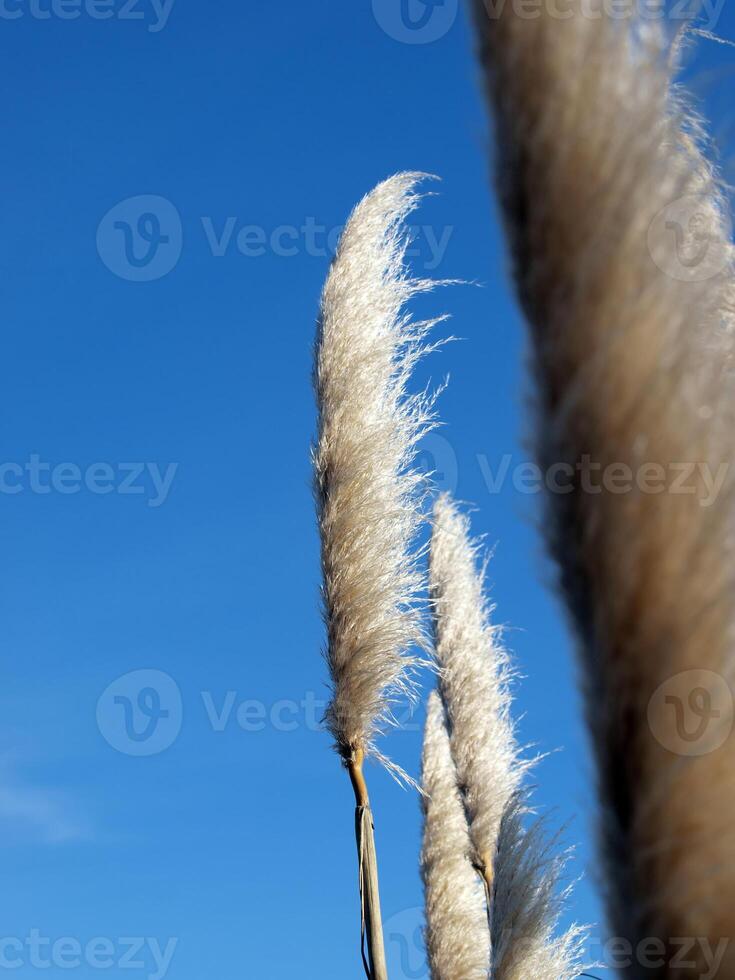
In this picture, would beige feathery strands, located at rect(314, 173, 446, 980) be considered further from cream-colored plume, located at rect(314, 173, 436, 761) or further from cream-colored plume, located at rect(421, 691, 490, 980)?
cream-colored plume, located at rect(421, 691, 490, 980)

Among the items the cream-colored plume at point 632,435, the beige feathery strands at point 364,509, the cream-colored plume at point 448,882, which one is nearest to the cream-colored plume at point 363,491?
the beige feathery strands at point 364,509

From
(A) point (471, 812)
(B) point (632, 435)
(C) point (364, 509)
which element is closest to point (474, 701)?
(A) point (471, 812)

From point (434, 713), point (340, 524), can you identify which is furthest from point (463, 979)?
point (340, 524)

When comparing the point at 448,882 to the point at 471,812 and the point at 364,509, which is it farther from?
the point at 364,509

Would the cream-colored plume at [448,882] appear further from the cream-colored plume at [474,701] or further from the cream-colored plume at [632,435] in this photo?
the cream-colored plume at [632,435]

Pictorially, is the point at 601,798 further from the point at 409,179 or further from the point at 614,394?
the point at 409,179

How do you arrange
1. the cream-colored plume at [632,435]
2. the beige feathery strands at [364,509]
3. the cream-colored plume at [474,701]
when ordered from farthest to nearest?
1. the cream-colored plume at [474,701]
2. the beige feathery strands at [364,509]
3. the cream-colored plume at [632,435]
